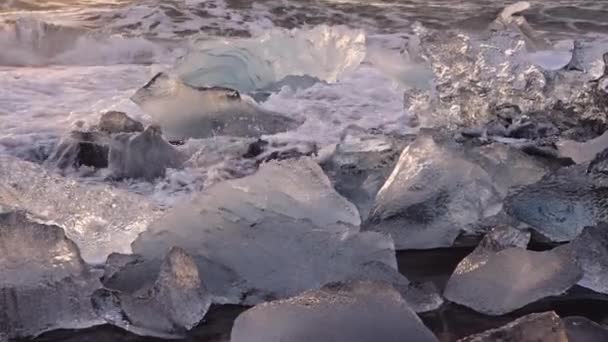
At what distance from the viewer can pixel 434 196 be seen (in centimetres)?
210

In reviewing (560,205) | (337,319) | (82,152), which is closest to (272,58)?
(82,152)

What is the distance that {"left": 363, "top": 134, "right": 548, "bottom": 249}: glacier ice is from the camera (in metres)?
2.07

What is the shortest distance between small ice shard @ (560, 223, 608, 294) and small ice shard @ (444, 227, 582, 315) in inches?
2.0

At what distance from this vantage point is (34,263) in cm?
170

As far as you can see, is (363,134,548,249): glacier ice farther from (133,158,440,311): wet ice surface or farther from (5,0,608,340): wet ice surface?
(133,158,440,311): wet ice surface

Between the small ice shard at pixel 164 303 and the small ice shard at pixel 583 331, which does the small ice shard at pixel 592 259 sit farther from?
the small ice shard at pixel 164 303

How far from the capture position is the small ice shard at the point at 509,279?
67.7 inches

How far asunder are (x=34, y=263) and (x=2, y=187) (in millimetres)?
654

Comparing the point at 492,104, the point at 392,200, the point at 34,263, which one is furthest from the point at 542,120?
the point at 34,263

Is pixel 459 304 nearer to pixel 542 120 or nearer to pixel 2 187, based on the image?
pixel 2 187

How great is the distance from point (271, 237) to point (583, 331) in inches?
27.0

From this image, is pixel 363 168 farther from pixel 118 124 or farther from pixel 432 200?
pixel 118 124

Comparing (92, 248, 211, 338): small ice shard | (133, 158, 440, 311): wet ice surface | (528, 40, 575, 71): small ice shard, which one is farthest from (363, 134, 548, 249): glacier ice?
(528, 40, 575, 71): small ice shard

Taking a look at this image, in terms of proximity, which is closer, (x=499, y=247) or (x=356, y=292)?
(x=356, y=292)
